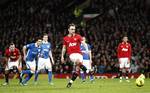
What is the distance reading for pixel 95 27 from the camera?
144 feet

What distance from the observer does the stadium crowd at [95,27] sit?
39219mm

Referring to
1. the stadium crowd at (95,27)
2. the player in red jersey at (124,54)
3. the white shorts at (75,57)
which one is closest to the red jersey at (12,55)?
the white shorts at (75,57)

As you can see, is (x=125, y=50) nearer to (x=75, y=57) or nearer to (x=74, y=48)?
(x=74, y=48)

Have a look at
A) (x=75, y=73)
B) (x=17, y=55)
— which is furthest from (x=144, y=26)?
(x=75, y=73)

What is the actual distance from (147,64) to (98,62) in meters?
3.45

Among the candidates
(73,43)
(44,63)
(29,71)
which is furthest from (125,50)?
(73,43)

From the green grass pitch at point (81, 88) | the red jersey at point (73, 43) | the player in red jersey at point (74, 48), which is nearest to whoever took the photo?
the green grass pitch at point (81, 88)

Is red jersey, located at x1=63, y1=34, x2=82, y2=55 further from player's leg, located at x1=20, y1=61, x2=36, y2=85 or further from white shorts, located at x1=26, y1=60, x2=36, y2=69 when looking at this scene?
white shorts, located at x1=26, y1=60, x2=36, y2=69

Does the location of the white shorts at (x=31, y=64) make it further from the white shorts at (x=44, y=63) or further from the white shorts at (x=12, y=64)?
the white shorts at (x=44, y=63)

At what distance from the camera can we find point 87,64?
3109 cm

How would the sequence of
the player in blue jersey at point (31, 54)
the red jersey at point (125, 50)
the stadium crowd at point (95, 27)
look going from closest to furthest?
1. the player in blue jersey at point (31, 54)
2. the red jersey at point (125, 50)
3. the stadium crowd at point (95, 27)

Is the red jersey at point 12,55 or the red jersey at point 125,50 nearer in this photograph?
the red jersey at point 12,55

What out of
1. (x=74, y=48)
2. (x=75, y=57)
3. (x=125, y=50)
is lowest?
(x=75, y=57)

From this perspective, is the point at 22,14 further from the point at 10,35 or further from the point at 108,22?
the point at 108,22
